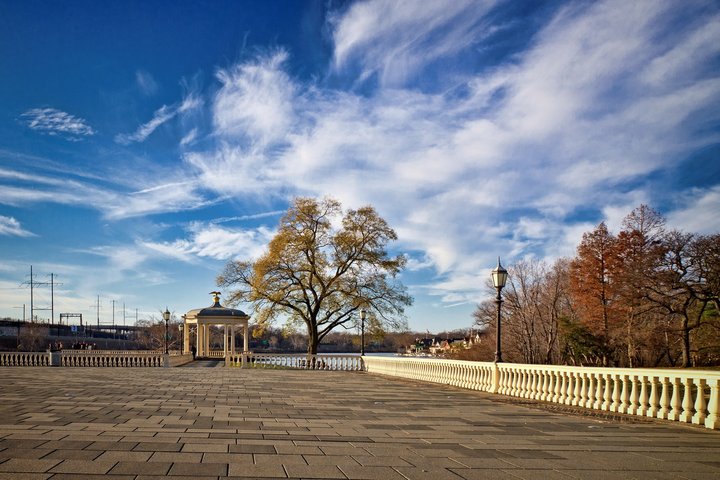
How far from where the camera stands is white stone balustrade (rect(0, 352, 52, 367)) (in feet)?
102

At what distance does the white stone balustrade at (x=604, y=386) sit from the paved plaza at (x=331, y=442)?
489 millimetres

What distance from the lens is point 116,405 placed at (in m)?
11.2

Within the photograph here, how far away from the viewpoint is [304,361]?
34344mm

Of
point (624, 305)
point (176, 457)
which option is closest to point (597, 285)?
point (624, 305)

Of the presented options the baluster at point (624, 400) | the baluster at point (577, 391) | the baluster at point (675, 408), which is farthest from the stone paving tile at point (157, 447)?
the baluster at point (577, 391)

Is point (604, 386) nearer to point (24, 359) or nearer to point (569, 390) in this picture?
point (569, 390)

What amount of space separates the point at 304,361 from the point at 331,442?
27706 millimetres

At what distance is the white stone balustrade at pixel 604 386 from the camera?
8.73m

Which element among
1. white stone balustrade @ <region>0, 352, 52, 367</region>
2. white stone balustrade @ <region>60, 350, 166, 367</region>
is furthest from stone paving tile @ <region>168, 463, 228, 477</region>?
white stone balustrade @ <region>0, 352, 52, 367</region>

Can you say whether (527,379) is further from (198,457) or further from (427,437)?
Answer: (198,457)

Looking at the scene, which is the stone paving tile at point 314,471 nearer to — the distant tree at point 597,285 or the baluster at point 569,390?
the baluster at point 569,390

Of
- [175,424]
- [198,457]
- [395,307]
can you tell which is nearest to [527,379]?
[175,424]

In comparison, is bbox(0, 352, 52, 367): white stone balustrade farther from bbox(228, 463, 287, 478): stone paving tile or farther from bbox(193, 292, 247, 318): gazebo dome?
bbox(228, 463, 287, 478): stone paving tile

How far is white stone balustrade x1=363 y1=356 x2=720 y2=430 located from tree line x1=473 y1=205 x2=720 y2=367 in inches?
1010
